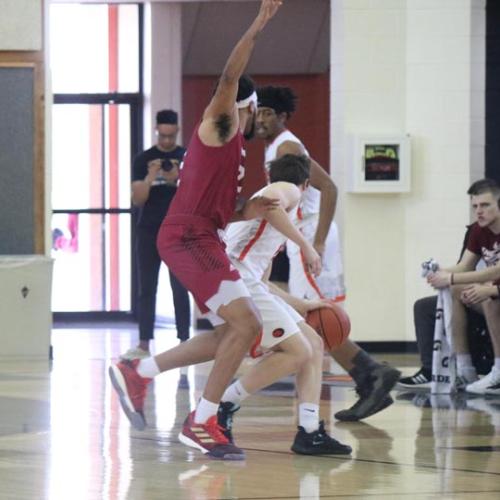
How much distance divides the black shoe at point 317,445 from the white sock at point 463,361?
9.45 ft

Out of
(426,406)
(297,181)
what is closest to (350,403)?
(426,406)

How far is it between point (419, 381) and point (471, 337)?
412mm

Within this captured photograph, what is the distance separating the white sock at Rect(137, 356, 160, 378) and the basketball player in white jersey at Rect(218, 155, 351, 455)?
332 mm

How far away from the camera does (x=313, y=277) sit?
859cm

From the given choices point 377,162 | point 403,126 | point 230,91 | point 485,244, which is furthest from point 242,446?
point 403,126

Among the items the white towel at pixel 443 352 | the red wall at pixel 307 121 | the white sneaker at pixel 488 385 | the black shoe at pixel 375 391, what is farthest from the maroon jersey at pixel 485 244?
the red wall at pixel 307 121

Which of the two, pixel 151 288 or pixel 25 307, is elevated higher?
pixel 151 288

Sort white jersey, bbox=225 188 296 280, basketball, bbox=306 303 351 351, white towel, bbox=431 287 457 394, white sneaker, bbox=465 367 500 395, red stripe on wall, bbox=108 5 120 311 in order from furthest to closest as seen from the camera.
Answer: red stripe on wall, bbox=108 5 120 311
white towel, bbox=431 287 457 394
white sneaker, bbox=465 367 500 395
basketball, bbox=306 303 351 351
white jersey, bbox=225 188 296 280

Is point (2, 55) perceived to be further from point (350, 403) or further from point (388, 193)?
point (350, 403)

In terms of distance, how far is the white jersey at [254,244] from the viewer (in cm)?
684

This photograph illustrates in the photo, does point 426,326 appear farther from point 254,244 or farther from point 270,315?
point 270,315

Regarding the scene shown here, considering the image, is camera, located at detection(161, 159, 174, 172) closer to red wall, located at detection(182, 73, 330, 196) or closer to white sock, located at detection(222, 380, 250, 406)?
white sock, located at detection(222, 380, 250, 406)

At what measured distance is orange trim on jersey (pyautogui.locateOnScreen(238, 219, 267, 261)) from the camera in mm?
6844

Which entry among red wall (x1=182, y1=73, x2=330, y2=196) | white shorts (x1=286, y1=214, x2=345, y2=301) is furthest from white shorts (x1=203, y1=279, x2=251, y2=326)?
red wall (x1=182, y1=73, x2=330, y2=196)
